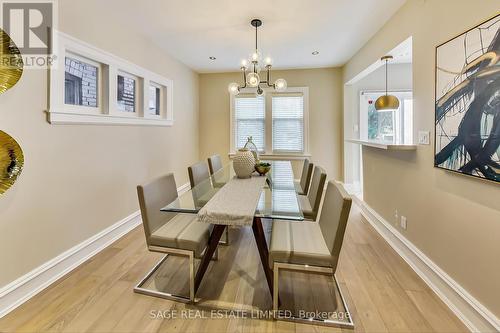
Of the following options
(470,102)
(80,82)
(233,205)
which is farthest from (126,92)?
(470,102)

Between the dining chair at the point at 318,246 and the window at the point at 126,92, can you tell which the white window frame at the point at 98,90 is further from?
the dining chair at the point at 318,246

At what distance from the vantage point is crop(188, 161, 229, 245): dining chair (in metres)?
2.05

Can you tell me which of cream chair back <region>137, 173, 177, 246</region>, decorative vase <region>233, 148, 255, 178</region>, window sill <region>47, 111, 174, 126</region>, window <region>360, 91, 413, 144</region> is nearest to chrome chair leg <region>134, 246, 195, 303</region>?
cream chair back <region>137, 173, 177, 246</region>

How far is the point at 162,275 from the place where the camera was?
7.35 feet

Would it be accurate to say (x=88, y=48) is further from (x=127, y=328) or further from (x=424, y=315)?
(x=424, y=315)

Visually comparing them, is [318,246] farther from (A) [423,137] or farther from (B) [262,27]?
(B) [262,27]

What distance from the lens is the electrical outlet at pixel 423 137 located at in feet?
7.38

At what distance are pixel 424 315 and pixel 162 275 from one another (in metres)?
2.01

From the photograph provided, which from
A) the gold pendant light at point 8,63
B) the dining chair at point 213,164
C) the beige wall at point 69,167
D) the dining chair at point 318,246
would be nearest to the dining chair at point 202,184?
the dining chair at point 213,164

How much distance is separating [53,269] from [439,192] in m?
3.26

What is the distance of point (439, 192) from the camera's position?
2.09m

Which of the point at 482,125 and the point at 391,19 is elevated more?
the point at 391,19

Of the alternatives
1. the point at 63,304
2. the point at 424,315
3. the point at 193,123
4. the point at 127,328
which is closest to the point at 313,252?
the point at 424,315

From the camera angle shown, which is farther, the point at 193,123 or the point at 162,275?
the point at 193,123
